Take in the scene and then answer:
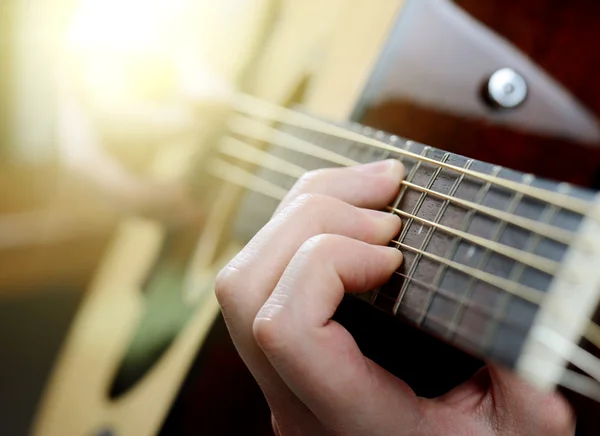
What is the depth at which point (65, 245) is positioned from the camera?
1.41 meters

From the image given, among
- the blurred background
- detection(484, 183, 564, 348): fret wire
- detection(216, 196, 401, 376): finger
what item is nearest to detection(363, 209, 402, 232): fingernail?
detection(216, 196, 401, 376): finger

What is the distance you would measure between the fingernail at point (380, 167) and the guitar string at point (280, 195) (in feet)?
0.22

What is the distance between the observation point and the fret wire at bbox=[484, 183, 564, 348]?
0.36 meters

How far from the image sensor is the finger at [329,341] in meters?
0.41

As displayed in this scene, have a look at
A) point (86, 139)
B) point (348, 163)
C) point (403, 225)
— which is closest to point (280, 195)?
point (348, 163)

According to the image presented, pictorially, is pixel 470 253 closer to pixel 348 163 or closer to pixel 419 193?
pixel 419 193

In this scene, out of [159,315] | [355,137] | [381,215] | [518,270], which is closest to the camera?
[518,270]

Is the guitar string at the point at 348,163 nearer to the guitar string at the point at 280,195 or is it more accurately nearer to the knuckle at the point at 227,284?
the guitar string at the point at 280,195

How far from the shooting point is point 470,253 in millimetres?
399

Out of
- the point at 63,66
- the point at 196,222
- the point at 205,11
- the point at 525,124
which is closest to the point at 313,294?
the point at 525,124

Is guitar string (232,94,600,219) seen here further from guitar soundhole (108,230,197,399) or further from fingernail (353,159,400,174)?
guitar soundhole (108,230,197,399)

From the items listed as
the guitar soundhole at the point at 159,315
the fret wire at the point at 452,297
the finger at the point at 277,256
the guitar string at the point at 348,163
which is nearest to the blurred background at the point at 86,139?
the guitar soundhole at the point at 159,315

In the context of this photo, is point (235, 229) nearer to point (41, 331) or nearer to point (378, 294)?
point (378, 294)

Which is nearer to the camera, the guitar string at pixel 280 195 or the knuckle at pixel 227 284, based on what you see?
the guitar string at pixel 280 195
